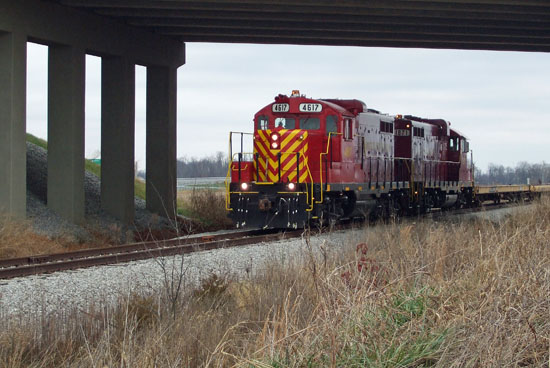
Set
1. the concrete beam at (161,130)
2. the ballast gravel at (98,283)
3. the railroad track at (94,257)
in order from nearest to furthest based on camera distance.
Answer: the ballast gravel at (98,283), the railroad track at (94,257), the concrete beam at (161,130)

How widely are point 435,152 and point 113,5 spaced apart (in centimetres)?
1256

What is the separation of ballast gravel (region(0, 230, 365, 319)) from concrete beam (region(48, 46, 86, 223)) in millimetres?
7920

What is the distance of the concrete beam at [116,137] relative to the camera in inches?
869

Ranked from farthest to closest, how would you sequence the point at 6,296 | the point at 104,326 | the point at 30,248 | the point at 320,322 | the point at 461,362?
the point at 30,248 → the point at 6,296 → the point at 104,326 → the point at 320,322 → the point at 461,362

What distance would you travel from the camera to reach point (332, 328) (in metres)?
4.90

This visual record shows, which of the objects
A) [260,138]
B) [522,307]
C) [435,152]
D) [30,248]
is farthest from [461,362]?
[435,152]

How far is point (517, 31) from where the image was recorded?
75.5ft

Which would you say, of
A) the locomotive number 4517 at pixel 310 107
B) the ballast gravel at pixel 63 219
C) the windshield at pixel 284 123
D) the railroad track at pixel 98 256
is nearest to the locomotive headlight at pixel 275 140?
the windshield at pixel 284 123

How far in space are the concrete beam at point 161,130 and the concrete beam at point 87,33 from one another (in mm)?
678

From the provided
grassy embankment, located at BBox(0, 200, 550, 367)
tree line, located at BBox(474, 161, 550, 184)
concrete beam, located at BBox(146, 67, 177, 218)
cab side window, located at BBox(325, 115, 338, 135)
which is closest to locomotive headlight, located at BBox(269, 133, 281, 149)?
cab side window, located at BBox(325, 115, 338, 135)

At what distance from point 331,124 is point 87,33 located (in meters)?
7.04

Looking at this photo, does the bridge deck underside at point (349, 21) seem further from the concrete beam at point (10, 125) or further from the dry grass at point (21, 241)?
→ the dry grass at point (21, 241)

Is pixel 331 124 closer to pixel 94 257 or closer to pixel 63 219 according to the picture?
pixel 63 219

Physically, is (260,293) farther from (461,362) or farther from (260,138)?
(260,138)
